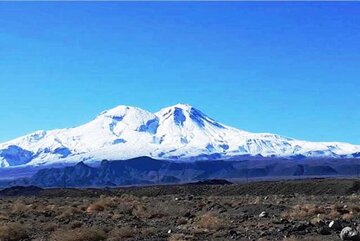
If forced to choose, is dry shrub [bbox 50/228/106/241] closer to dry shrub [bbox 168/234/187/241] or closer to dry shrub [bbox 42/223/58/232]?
dry shrub [bbox 168/234/187/241]

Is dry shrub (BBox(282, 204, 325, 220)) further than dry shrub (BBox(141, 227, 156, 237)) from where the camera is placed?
Yes

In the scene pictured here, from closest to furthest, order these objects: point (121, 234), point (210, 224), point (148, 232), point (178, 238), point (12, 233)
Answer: point (178, 238)
point (121, 234)
point (148, 232)
point (12, 233)
point (210, 224)

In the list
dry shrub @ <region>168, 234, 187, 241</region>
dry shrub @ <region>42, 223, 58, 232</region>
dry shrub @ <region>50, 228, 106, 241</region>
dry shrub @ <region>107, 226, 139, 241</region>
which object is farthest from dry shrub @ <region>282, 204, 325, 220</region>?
dry shrub @ <region>42, 223, 58, 232</region>

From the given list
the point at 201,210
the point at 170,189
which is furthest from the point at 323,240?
the point at 170,189

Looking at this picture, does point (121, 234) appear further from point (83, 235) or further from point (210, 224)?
point (210, 224)

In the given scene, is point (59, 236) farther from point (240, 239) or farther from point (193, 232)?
point (240, 239)

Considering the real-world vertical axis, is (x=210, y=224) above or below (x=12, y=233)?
above

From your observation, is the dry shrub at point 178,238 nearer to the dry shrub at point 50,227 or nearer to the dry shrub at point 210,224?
the dry shrub at point 210,224

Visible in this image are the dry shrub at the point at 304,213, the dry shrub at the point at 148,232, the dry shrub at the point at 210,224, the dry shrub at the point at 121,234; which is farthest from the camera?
the dry shrub at the point at 304,213

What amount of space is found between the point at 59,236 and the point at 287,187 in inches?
2482

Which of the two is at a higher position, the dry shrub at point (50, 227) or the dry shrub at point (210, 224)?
the dry shrub at point (210, 224)

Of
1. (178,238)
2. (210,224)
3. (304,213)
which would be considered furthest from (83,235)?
(304,213)

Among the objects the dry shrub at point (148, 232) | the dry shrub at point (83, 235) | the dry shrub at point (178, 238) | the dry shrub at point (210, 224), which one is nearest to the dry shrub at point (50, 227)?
the dry shrub at point (83, 235)

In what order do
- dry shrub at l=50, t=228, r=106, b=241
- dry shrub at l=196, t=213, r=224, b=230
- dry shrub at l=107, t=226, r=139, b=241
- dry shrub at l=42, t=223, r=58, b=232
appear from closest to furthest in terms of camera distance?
dry shrub at l=50, t=228, r=106, b=241 → dry shrub at l=107, t=226, r=139, b=241 → dry shrub at l=196, t=213, r=224, b=230 → dry shrub at l=42, t=223, r=58, b=232
